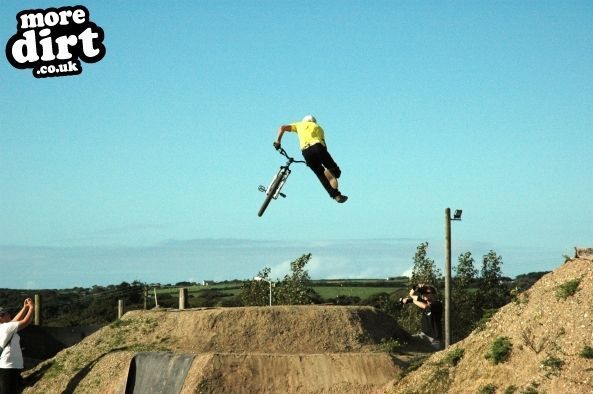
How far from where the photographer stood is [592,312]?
62.7 feet

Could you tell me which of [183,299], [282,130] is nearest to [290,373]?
[282,130]

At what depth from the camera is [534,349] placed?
1900 centimetres

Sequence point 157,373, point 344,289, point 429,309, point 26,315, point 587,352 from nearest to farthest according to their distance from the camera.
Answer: point 587,352
point 26,315
point 157,373
point 429,309
point 344,289

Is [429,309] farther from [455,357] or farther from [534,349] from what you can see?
[534,349]

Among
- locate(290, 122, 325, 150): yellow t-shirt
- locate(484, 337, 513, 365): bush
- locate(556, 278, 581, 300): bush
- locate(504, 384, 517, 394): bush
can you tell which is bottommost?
locate(504, 384, 517, 394): bush

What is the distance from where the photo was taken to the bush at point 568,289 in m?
20.0

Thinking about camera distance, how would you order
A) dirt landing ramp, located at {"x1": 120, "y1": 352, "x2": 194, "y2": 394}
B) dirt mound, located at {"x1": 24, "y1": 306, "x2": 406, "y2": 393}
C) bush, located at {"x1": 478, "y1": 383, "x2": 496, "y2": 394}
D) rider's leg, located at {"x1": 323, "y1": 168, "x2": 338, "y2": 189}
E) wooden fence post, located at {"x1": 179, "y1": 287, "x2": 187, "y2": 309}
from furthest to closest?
1. wooden fence post, located at {"x1": 179, "y1": 287, "x2": 187, "y2": 309}
2. dirt landing ramp, located at {"x1": 120, "y1": 352, "x2": 194, "y2": 394}
3. dirt mound, located at {"x1": 24, "y1": 306, "x2": 406, "y2": 393}
4. rider's leg, located at {"x1": 323, "y1": 168, "x2": 338, "y2": 189}
5. bush, located at {"x1": 478, "y1": 383, "x2": 496, "y2": 394}

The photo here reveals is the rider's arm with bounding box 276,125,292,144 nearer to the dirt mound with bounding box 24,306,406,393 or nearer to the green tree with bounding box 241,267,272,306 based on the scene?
the dirt mound with bounding box 24,306,406,393

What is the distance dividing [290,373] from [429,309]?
5.93 metres

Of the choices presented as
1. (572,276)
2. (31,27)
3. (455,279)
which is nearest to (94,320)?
(455,279)

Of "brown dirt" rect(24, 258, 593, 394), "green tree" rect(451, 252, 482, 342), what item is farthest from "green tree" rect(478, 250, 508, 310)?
"brown dirt" rect(24, 258, 593, 394)

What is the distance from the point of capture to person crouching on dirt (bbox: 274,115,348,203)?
69.8ft

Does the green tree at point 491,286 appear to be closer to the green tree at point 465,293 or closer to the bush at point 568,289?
the green tree at point 465,293

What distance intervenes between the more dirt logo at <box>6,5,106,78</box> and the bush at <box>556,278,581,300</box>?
57.7ft
